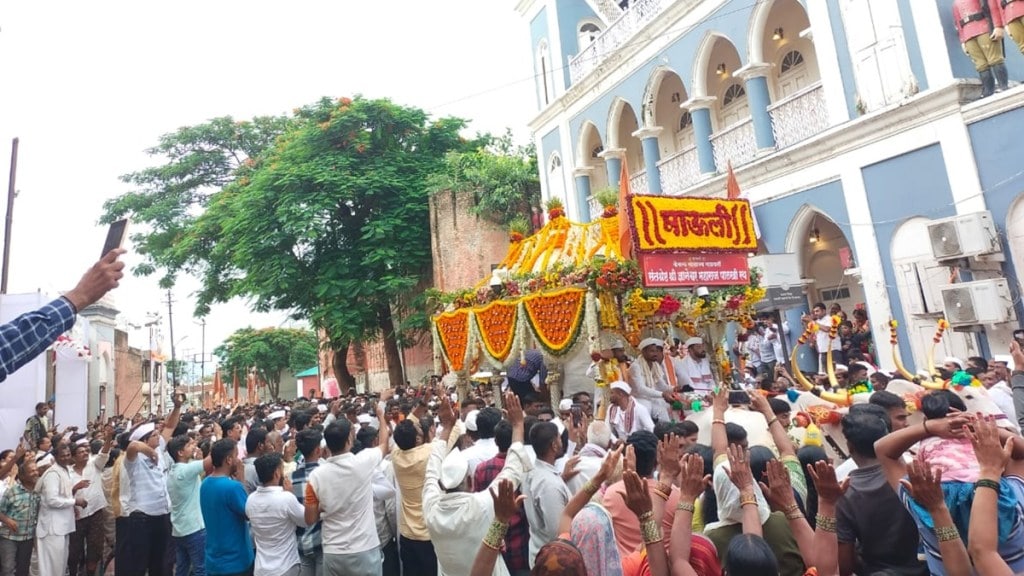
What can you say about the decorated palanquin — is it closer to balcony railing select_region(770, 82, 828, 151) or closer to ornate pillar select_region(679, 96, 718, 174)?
balcony railing select_region(770, 82, 828, 151)

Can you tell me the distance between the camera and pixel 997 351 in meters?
9.83

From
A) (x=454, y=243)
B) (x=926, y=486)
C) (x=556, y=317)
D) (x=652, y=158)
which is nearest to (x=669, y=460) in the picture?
(x=926, y=486)

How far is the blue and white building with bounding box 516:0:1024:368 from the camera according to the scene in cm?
981

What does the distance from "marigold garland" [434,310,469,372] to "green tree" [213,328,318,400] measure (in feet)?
109

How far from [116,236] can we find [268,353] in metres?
44.0

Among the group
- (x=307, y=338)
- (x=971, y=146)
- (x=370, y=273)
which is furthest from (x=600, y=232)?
(x=307, y=338)

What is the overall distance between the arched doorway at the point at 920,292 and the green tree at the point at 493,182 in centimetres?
1205

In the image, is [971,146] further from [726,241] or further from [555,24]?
[555,24]

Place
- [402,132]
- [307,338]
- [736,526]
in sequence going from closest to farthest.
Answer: [736,526], [402,132], [307,338]

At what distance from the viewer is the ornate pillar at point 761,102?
44.1ft

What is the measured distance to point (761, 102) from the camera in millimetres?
13453

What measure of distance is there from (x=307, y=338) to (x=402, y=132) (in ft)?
92.7

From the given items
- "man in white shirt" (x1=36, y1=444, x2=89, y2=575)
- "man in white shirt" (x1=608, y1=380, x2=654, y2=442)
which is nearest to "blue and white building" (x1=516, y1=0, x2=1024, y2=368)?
"man in white shirt" (x1=608, y1=380, x2=654, y2=442)

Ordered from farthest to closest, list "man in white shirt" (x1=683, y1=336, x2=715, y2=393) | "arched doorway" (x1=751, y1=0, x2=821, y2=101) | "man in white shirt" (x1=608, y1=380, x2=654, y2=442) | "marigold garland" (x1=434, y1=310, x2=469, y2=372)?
"arched doorway" (x1=751, y1=0, x2=821, y2=101) → "marigold garland" (x1=434, y1=310, x2=469, y2=372) → "man in white shirt" (x1=683, y1=336, x2=715, y2=393) → "man in white shirt" (x1=608, y1=380, x2=654, y2=442)
